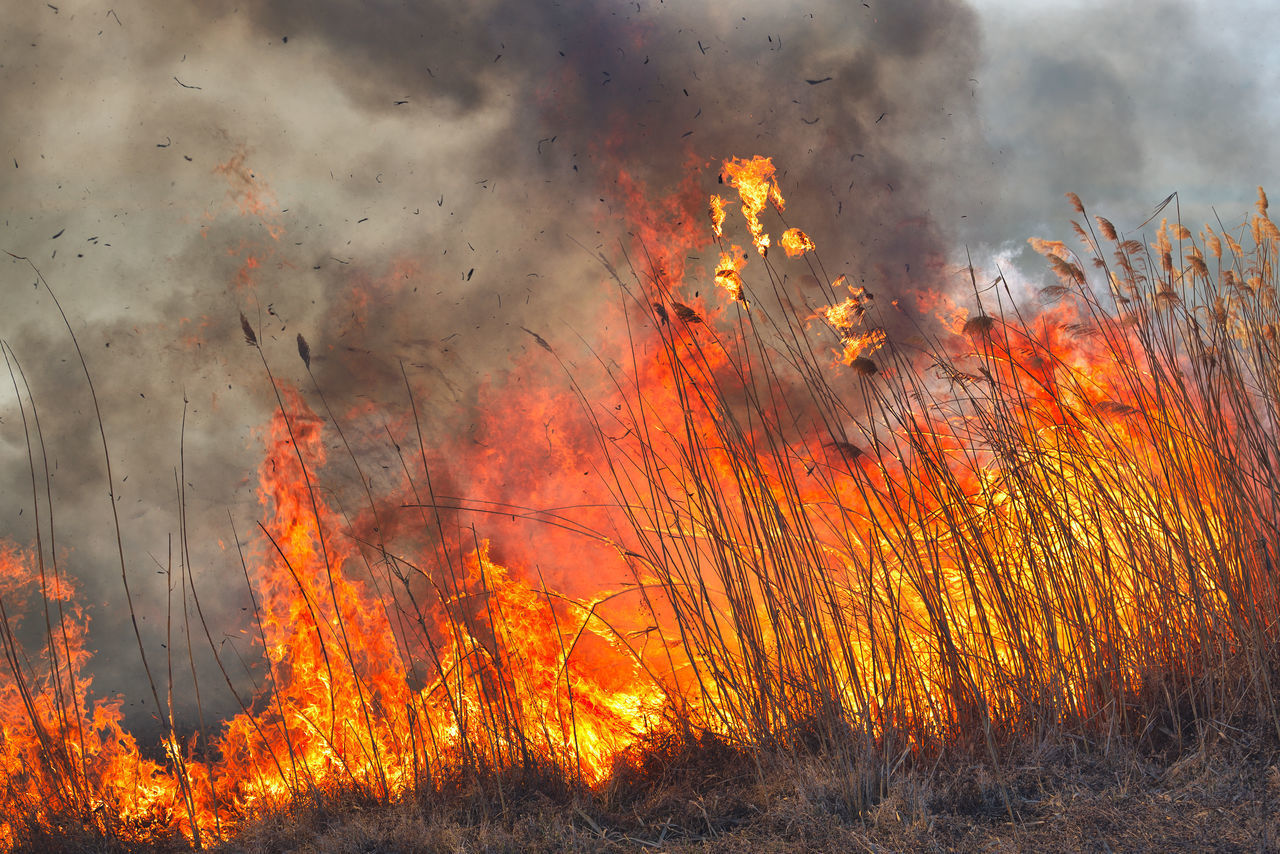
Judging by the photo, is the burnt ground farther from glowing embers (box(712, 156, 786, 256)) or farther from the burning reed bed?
glowing embers (box(712, 156, 786, 256))

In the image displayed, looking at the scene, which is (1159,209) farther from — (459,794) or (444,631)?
(444,631)

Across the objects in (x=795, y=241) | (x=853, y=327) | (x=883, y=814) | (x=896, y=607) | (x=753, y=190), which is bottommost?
(x=883, y=814)

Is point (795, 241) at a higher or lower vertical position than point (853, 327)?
higher

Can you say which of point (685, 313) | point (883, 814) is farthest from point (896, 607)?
point (685, 313)

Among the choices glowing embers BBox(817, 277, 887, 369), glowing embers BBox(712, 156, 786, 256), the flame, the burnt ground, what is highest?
glowing embers BBox(712, 156, 786, 256)

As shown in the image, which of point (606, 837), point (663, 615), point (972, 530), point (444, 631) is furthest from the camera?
point (444, 631)

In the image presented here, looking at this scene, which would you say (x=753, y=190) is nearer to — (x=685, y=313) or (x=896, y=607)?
(x=685, y=313)

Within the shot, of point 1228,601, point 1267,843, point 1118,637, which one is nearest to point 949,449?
point 1118,637

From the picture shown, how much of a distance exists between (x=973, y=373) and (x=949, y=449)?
22 centimetres

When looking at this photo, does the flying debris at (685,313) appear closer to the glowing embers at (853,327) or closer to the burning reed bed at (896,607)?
the burning reed bed at (896,607)

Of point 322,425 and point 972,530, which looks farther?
point 322,425

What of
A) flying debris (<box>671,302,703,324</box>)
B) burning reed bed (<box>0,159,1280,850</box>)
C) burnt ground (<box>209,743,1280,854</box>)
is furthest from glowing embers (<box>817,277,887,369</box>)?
burnt ground (<box>209,743,1280,854</box>)

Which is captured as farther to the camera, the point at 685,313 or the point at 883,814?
the point at 685,313

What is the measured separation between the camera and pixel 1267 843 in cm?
127
